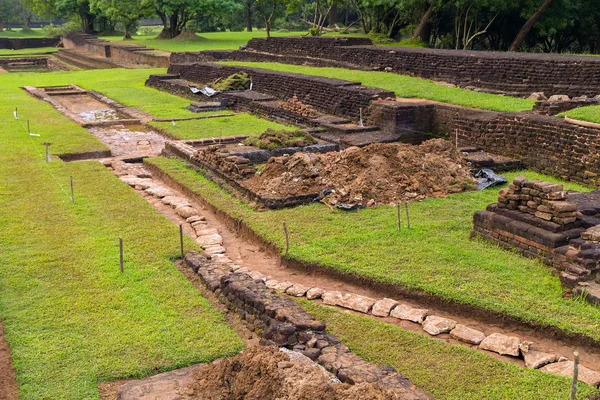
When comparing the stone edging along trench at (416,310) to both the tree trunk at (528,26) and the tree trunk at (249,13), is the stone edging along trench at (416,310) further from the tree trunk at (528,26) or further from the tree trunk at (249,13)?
the tree trunk at (249,13)

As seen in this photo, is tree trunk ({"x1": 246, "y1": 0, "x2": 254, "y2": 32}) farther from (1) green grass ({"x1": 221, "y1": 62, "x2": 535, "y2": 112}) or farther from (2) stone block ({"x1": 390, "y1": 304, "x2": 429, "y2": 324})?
(2) stone block ({"x1": 390, "y1": 304, "x2": 429, "y2": 324})

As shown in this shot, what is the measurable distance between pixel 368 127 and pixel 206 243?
732cm

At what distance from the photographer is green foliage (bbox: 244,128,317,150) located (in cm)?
1355

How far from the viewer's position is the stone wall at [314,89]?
55.3 feet

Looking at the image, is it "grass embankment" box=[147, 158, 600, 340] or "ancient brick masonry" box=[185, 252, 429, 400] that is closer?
"ancient brick masonry" box=[185, 252, 429, 400]

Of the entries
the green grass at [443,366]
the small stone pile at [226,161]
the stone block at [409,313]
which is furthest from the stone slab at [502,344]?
the small stone pile at [226,161]

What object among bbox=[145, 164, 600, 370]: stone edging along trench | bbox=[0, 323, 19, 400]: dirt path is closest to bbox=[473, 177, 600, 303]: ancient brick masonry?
bbox=[145, 164, 600, 370]: stone edging along trench

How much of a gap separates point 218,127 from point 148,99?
6.25 meters

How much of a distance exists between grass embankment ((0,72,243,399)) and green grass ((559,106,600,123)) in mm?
7140

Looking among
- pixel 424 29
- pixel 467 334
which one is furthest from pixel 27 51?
pixel 467 334

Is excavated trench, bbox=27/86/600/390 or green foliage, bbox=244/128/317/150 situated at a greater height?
green foliage, bbox=244/128/317/150

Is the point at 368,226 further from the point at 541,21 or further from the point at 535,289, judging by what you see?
the point at 541,21

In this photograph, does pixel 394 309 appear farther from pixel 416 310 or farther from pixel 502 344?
pixel 502 344

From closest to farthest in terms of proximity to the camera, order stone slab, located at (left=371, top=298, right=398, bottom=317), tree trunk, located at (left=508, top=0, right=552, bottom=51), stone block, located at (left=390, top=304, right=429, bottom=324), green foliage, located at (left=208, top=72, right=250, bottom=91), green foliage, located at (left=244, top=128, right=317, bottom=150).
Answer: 1. stone block, located at (left=390, top=304, right=429, bottom=324)
2. stone slab, located at (left=371, top=298, right=398, bottom=317)
3. green foliage, located at (left=244, top=128, right=317, bottom=150)
4. green foliage, located at (left=208, top=72, right=250, bottom=91)
5. tree trunk, located at (left=508, top=0, right=552, bottom=51)
